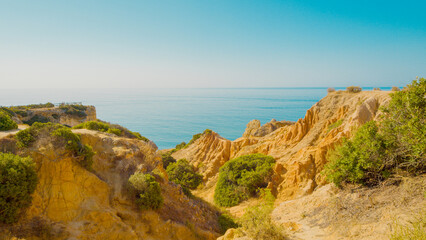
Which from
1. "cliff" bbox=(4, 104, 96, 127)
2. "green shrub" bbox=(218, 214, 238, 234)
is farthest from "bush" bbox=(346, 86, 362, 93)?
"cliff" bbox=(4, 104, 96, 127)

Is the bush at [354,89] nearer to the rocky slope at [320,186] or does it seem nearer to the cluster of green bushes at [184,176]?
the rocky slope at [320,186]

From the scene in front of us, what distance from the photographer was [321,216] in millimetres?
10664

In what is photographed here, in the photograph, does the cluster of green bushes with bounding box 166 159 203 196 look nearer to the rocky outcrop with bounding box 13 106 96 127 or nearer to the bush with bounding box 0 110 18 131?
the bush with bounding box 0 110 18 131

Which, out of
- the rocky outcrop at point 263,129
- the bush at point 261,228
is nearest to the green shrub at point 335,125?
the rocky outcrop at point 263,129

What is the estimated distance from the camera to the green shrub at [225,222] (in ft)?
44.3

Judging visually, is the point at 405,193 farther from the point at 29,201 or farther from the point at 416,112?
the point at 29,201

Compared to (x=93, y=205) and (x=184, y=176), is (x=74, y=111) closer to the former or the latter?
(x=184, y=176)

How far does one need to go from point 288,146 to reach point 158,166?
1674cm

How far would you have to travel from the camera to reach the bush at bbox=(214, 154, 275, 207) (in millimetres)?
19500

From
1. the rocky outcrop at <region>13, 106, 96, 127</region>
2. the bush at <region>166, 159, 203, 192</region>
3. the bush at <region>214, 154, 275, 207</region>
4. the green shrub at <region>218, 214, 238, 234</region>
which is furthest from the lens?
the rocky outcrop at <region>13, 106, 96, 127</region>

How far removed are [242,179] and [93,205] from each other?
13.2m

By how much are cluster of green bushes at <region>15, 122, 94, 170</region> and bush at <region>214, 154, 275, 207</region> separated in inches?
504

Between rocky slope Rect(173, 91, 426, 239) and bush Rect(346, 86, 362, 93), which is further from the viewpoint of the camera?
bush Rect(346, 86, 362, 93)

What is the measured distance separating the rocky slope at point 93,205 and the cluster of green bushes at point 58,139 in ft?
0.88
